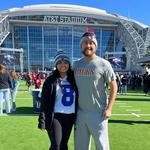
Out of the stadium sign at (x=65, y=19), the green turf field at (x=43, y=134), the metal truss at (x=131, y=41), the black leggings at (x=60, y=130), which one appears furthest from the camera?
the stadium sign at (x=65, y=19)

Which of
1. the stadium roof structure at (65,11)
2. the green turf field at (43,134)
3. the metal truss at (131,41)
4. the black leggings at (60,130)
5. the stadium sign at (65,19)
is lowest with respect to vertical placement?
the green turf field at (43,134)

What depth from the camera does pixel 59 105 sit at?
195 inches

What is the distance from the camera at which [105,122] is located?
190 inches

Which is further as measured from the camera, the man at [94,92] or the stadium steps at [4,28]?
the stadium steps at [4,28]

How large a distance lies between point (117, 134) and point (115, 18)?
328 ft

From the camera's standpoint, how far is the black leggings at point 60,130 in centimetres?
487

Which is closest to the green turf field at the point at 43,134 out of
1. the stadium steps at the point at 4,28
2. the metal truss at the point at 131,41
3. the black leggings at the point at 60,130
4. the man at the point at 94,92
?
the black leggings at the point at 60,130

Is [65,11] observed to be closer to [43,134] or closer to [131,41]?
[131,41]

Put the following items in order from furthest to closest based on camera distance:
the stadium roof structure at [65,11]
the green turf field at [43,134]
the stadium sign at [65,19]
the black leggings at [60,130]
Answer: the stadium sign at [65,19] < the stadium roof structure at [65,11] < the green turf field at [43,134] < the black leggings at [60,130]

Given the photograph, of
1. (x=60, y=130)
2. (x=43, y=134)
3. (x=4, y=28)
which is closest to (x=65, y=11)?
(x=4, y=28)

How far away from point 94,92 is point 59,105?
0.49 m

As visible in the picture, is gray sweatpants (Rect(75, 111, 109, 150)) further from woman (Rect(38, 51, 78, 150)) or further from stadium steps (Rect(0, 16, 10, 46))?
stadium steps (Rect(0, 16, 10, 46))

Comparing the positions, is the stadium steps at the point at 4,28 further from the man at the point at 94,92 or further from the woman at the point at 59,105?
the man at the point at 94,92

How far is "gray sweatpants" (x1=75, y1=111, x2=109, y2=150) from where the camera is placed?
15.7 ft
